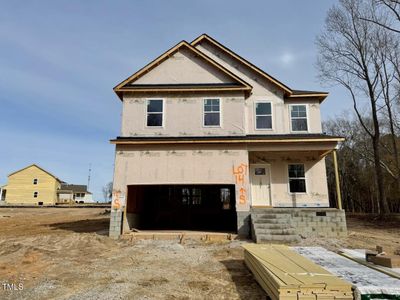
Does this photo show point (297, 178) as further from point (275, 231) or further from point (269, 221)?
point (275, 231)

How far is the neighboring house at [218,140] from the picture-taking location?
528 inches

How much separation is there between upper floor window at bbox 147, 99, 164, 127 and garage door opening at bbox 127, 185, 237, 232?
14.9 ft

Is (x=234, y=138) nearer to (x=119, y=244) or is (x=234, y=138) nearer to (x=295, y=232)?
(x=295, y=232)

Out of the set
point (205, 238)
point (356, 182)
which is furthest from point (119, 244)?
point (356, 182)

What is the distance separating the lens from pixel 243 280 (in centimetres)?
709

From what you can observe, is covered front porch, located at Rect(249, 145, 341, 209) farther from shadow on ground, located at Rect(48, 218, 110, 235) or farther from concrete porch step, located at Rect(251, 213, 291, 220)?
shadow on ground, located at Rect(48, 218, 110, 235)

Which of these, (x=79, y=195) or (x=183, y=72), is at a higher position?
(x=183, y=72)

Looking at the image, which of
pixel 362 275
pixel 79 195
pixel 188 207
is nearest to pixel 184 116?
pixel 188 207

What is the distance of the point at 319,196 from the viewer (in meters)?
14.8

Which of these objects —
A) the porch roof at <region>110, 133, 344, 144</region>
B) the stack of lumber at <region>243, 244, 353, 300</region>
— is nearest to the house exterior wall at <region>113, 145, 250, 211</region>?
the porch roof at <region>110, 133, 344, 144</region>

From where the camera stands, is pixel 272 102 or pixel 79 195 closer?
pixel 272 102

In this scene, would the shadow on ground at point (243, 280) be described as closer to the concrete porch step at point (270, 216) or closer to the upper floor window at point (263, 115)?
the concrete porch step at point (270, 216)

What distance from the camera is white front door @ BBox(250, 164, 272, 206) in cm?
1495

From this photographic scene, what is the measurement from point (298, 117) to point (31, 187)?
5281 cm
